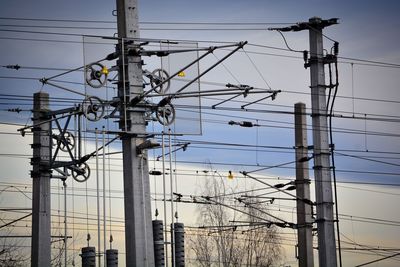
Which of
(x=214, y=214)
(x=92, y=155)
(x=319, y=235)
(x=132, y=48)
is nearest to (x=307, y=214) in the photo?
(x=319, y=235)

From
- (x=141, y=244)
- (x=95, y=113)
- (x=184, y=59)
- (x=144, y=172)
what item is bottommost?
(x=141, y=244)

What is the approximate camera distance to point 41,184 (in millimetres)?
36781

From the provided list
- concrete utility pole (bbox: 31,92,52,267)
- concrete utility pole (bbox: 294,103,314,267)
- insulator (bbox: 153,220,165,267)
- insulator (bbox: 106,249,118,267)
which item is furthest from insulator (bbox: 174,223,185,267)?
concrete utility pole (bbox: 294,103,314,267)

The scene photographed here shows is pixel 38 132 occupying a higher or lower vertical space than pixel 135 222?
higher

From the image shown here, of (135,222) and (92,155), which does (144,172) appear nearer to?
(135,222)

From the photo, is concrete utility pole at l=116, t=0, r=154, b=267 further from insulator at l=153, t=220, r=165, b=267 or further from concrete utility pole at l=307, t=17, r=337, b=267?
concrete utility pole at l=307, t=17, r=337, b=267

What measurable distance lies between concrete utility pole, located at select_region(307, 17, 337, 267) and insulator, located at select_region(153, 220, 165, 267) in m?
11.1

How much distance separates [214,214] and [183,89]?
43.6 metres

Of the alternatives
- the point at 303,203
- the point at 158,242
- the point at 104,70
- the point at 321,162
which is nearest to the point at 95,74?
the point at 104,70

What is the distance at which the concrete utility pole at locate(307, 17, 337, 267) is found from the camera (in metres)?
40.5

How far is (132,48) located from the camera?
104ft

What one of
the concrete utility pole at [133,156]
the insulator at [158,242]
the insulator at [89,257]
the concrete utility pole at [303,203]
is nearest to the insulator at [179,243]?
the insulator at [158,242]

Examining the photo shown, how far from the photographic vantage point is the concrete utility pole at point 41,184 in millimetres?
36219

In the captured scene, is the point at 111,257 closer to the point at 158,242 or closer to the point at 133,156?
the point at 158,242
